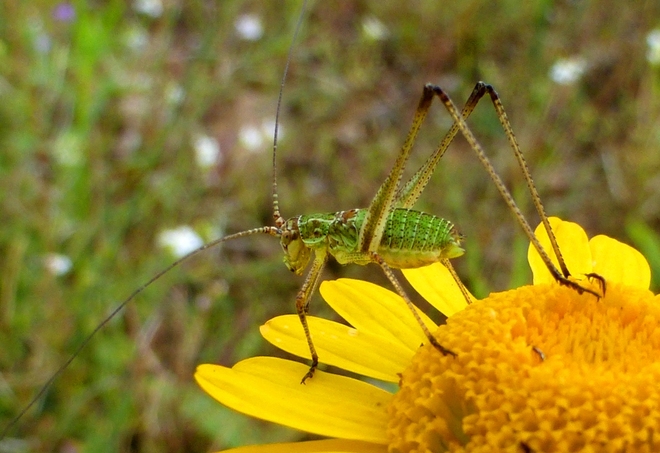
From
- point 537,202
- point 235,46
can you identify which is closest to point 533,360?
point 537,202

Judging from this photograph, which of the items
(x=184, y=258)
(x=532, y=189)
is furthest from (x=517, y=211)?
(x=184, y=258)

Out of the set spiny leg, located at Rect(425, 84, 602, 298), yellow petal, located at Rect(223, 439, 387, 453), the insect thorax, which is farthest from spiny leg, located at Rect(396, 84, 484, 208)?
yellow petal, located at Rect(223, 439, 387, 453)

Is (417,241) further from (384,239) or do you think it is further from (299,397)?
(299,397)

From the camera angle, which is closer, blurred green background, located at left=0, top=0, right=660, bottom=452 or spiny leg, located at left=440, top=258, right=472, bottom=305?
spiny leg, located at left=440, top=258, right=472, bottom=305

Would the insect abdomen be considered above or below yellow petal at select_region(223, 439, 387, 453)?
above

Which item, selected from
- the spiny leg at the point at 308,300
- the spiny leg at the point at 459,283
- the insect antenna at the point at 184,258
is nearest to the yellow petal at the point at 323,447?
the spiny leg at the point at 308,300

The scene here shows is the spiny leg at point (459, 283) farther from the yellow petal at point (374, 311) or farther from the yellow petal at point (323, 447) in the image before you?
the yellow petal at point (323, 447)

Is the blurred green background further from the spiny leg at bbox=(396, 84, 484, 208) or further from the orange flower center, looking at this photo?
the orange flower center

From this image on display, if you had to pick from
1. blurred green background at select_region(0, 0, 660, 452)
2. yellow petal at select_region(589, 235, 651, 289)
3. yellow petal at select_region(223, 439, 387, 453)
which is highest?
blurred green background at select_region(0, 0, 660, 452)
